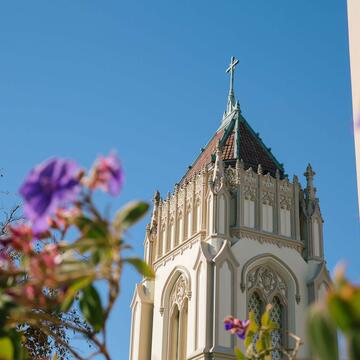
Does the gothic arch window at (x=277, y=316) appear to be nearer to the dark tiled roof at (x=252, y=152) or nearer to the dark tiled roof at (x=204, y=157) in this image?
the dark tiled roof at (x=252, y=152)

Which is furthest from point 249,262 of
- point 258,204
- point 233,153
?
point 233,153

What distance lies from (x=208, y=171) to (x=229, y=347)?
18.6 ft

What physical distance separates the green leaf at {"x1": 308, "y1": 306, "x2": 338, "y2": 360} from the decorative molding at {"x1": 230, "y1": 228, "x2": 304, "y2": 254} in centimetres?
2119

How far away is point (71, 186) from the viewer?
2057 millimetres

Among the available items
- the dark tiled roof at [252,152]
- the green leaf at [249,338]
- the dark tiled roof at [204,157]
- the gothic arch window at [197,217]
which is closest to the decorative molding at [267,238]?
the gothic arch window at [197,217]

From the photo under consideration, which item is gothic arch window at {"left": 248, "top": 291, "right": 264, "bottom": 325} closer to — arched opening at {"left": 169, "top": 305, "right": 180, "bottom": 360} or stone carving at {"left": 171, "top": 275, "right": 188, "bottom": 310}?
stone carving at {"left": 171, "top": 275, "right": 188, "bottom": 310}

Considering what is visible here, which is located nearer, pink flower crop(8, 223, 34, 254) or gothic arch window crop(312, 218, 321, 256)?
pink flower crop(8, 223, 34, 254)

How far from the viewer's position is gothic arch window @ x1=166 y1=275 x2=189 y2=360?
74.2 ft

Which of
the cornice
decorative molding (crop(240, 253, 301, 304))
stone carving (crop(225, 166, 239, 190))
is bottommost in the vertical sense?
decorative molding (crop(240, 253, 301, 304))

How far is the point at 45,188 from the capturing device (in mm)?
2000

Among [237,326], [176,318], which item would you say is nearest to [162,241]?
[176,318]

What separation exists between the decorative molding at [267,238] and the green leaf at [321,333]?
69.5 feet

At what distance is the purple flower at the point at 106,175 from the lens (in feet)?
7.00

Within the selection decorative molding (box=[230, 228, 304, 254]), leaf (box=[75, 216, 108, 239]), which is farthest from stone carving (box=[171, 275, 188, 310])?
leaf (box=[75, 216, 108, 239])
